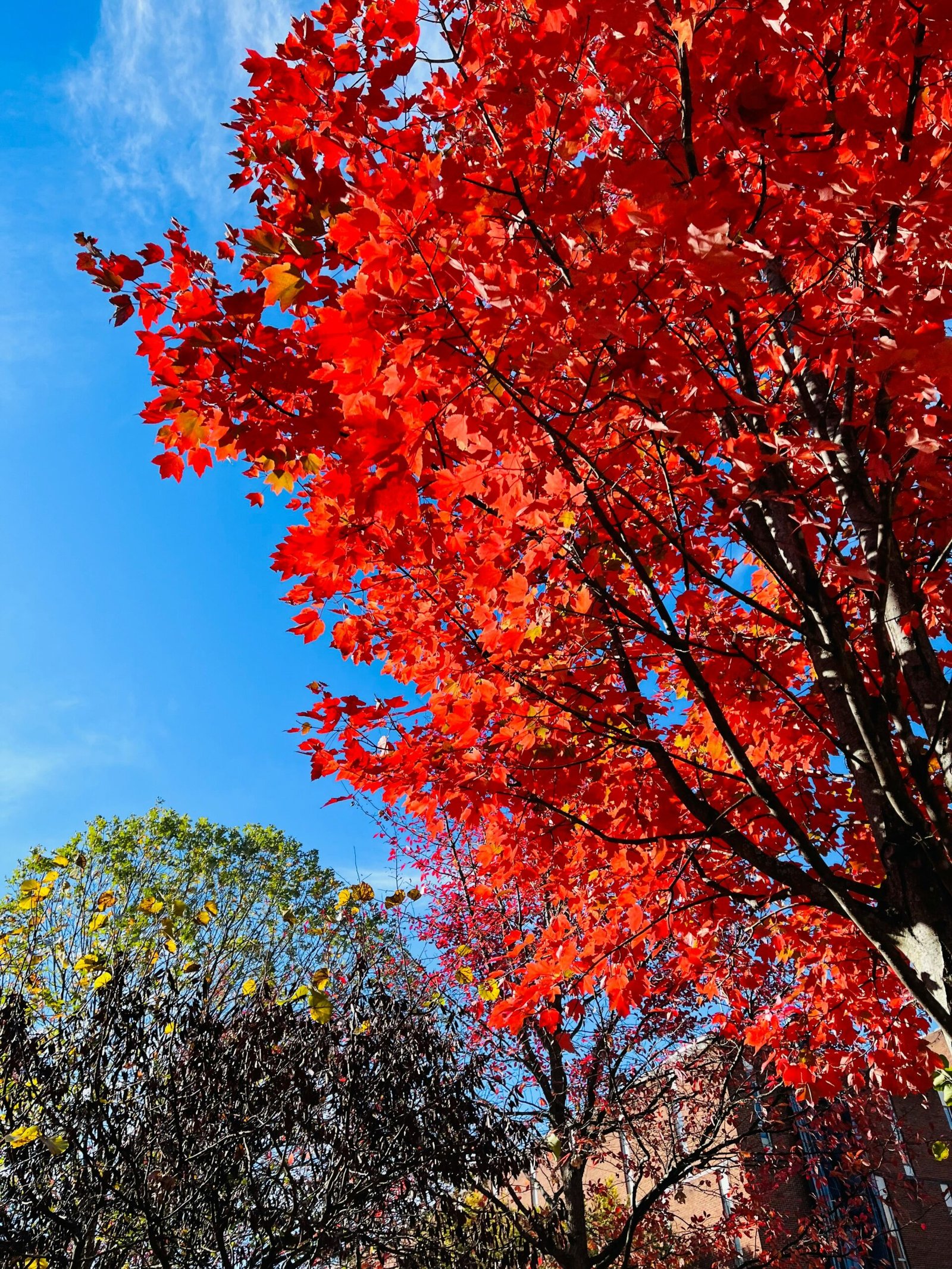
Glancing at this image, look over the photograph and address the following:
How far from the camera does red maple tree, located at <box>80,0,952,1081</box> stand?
2.15 metres

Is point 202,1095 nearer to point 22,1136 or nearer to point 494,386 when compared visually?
point 22,1136

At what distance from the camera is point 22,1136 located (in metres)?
4.23

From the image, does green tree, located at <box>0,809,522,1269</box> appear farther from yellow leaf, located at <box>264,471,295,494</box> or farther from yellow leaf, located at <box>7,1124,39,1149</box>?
yellow leaf, located at <box>264,471,295,494</box>

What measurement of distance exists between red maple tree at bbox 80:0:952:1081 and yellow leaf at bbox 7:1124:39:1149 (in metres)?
2.99

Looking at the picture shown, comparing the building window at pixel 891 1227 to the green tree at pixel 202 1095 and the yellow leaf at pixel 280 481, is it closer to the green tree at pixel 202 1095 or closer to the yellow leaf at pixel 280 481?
the green tree at pixel 202 1095

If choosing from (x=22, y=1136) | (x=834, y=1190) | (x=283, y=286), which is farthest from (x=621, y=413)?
(x=834, y=1190)

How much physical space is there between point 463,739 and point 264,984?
430 centimetres

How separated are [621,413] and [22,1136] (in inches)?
211

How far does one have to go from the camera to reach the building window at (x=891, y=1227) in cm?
1337

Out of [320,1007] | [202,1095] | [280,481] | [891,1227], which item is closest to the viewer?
[280,481]

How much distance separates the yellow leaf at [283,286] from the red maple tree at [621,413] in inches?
0.4

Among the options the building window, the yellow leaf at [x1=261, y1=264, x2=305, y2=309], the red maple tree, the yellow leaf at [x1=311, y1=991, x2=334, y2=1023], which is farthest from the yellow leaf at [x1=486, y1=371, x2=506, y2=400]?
the building window

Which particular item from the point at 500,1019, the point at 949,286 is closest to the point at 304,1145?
the point at 500,1019

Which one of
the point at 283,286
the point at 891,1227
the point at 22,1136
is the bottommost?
the point at 891,1227
